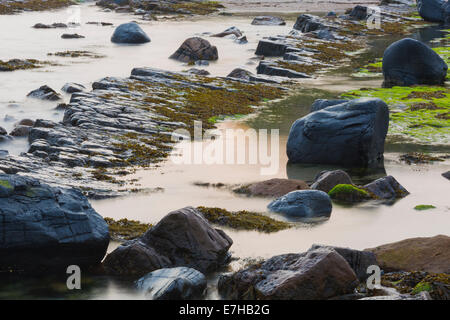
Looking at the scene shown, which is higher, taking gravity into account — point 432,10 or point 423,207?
Answer: point 432,10

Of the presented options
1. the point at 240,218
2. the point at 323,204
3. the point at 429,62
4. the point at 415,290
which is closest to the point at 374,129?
the point at 323,204

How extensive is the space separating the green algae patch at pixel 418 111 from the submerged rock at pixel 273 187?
Result: 7116 millimetres

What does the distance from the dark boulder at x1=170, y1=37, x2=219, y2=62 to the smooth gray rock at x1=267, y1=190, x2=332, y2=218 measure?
2385cm

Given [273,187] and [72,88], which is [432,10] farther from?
[273,187]

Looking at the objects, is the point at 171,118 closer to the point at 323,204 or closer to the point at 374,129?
the point at 374,129

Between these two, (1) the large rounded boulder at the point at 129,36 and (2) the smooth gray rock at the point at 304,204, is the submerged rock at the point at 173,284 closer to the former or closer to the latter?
(2) the smooth gray rock at the point at 304,204

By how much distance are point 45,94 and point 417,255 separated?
1804 cm

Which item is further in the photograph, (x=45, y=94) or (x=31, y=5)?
(x=31, y=5)

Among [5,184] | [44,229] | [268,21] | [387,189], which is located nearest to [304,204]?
[387,189]

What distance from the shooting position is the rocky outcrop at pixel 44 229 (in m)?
10.7

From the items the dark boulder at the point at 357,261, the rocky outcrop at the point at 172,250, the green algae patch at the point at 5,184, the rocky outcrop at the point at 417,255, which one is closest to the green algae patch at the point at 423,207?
the rocky outcrop at the point at 417,255

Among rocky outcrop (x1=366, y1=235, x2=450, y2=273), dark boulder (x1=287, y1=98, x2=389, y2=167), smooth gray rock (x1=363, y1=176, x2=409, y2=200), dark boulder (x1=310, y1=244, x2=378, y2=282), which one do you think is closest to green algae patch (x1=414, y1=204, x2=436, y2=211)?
smooth gray rock (x1=363, y1=176, x2=409, y2=200)

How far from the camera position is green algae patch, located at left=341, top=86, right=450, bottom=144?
22.5 m

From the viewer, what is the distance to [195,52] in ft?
125
